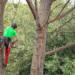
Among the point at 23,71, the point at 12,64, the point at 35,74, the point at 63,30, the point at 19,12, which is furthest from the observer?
the point at 23,71

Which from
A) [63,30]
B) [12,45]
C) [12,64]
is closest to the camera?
[12,45]

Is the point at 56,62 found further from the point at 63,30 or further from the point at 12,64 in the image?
the point at 12,64

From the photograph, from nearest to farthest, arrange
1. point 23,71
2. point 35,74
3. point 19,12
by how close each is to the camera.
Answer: point 35,74
point 19,12
point 23,71

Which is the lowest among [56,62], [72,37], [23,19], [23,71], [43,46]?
[23,71]

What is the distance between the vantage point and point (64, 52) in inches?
394

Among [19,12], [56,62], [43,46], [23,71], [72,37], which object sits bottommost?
[23,71]

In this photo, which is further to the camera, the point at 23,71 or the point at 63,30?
the point at 23,71

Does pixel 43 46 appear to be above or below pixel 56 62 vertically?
above

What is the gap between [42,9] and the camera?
10.9ft

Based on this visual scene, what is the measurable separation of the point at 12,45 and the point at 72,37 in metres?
6.15

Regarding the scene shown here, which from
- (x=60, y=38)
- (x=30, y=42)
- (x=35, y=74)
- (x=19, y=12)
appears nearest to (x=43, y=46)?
(x=35, y=74)

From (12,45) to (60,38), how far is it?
231 inches

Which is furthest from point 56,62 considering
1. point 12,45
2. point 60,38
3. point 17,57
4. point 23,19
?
point 12,45

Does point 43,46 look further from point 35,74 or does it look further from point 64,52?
point 64,52
